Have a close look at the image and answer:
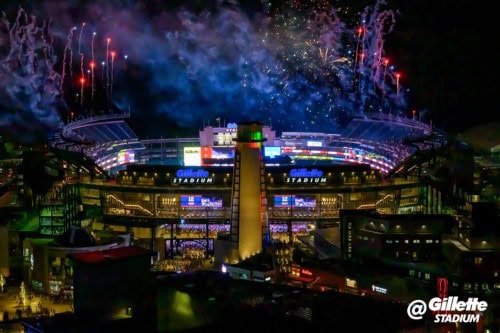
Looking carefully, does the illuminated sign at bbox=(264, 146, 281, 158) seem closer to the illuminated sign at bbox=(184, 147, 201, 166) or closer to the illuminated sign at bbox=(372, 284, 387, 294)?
the illuminated sign at bbox=(184, 147, 201, 166)

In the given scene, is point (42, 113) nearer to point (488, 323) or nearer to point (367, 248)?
point (367, 248)

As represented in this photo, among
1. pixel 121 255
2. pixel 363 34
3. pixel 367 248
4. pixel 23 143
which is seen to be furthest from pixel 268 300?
pixel 23 143

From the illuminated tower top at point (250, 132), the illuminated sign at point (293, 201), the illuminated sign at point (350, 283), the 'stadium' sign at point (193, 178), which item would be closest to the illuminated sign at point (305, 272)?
the illuminated sign at point (350, 283)

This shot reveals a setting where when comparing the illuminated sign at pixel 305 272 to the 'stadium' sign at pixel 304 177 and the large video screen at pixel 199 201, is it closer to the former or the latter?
the large video screen at pixel 199 201

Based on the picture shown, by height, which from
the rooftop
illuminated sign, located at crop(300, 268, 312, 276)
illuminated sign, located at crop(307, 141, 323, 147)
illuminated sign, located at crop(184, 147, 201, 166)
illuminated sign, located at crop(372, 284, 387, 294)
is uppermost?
illuminated sign, located at crop(307, 141, 323, 147)

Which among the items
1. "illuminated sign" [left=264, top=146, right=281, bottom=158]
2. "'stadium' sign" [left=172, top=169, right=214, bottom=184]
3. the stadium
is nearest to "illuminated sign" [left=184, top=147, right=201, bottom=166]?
"illuminated sign" [left=264, top=146, right=281, bottom=158]

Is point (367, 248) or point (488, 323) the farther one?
point (367, 248)

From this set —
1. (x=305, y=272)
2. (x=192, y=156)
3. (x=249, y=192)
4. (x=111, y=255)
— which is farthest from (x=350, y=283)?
(x=192, y=156)
